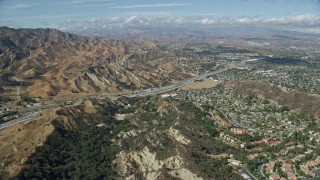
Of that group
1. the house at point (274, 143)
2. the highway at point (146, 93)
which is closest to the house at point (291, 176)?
the house at point (274, 143)

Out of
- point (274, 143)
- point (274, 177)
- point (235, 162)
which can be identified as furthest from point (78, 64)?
point (274, 177)

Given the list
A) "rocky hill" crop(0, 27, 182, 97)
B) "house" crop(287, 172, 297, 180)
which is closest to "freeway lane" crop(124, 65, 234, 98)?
"rocky hill" crop(0, 27, 182, 97)

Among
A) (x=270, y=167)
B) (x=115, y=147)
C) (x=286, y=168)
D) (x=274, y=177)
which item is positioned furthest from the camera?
(x=115, y=147)

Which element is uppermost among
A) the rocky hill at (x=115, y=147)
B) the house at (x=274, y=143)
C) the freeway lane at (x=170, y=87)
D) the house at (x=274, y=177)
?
the rocky hill at (x=115, y=147)

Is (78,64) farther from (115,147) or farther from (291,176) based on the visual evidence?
(291,176)

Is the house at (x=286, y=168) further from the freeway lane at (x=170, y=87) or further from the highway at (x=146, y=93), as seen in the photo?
the freeway lane at (x=170, y=87)

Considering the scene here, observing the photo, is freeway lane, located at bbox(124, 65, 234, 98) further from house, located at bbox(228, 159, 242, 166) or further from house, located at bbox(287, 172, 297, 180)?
house, located at bbox(287, 172, 297, 180)

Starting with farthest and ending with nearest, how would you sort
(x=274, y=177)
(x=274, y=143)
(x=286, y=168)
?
(x=274, y=143), (x=286, y=168), (x=274, y=177)

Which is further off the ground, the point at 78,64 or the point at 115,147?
the point at 115,147
